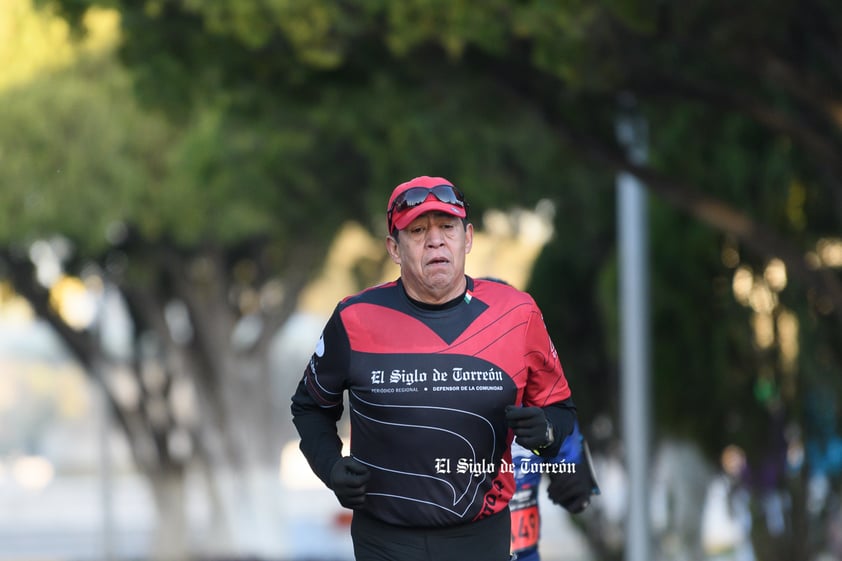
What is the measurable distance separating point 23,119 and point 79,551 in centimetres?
1605

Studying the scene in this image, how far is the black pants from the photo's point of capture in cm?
436

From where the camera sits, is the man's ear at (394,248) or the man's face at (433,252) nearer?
the man's face at (433,252)

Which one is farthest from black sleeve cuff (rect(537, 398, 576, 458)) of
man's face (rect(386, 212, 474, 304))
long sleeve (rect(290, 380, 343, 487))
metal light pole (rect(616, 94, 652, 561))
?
metal light pole (rect(616, 94, 652, 561))

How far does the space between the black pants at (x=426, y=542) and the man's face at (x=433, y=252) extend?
0.63 m

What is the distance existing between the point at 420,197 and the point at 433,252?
15 centimetres

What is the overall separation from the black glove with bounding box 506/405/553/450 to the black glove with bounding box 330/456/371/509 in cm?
40

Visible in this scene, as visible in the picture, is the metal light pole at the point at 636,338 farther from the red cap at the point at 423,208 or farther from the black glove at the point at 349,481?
→ the black glove at the point at 349,481

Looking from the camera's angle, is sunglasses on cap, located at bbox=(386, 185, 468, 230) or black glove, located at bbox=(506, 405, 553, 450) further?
sunglasses on cap, located at bbox=(386, 185, 468, 230)

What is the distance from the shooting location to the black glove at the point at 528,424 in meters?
Answer: 4.20

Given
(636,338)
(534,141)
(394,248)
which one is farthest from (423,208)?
(534,141)

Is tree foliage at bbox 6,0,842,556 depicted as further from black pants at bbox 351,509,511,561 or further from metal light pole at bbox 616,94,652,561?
black pants at bbox 351,509,511,561

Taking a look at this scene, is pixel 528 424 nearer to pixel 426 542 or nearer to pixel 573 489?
pixel 426 542

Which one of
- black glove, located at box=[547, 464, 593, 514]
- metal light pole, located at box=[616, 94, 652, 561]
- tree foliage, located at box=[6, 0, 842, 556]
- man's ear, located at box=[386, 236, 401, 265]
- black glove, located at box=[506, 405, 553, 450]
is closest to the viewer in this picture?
black glove, located at box=[506, 405, 553, 450]

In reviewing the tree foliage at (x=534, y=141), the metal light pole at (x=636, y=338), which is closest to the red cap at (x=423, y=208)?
the tree foliage at (x=534, y=141)
